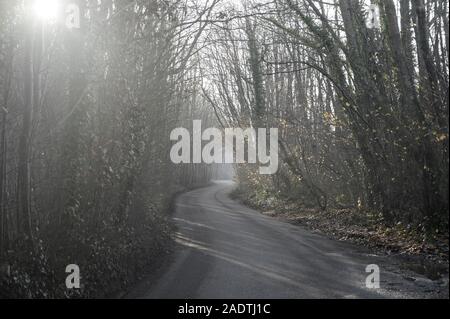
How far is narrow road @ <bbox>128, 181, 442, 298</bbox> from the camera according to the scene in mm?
8555

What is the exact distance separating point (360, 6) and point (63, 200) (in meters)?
11.2

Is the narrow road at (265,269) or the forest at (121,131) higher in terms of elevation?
the forest at (121,131)

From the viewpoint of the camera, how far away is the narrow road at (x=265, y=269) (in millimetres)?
8555

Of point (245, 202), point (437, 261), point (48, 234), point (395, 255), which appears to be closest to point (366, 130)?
point (395, 255)

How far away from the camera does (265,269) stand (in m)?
10.5

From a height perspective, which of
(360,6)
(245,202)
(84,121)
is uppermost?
(360,6)

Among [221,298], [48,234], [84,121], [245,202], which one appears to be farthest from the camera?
[245,202]

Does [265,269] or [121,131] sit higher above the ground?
[121,131]

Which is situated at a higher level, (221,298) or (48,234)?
(48,234)

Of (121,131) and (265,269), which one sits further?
(121,131)

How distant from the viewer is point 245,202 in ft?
108

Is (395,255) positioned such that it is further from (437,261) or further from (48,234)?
(48,234)

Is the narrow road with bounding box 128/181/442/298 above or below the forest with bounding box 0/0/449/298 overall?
below

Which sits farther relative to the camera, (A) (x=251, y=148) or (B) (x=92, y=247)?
(A) (x=251, y=148)
